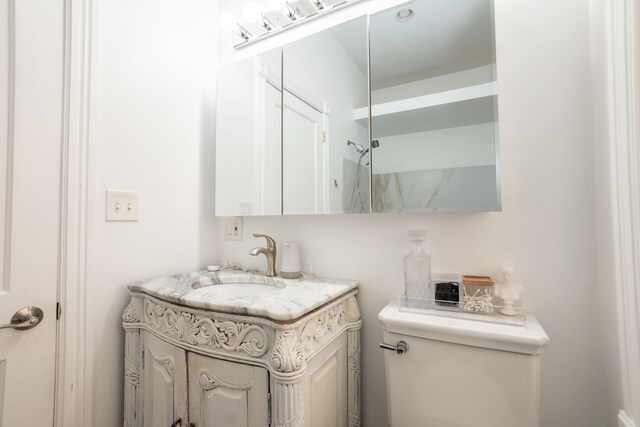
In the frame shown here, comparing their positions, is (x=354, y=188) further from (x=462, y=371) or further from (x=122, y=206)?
(x=122, y=206)

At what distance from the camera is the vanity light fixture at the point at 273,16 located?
1161 millimetres

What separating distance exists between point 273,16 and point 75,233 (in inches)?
46.8

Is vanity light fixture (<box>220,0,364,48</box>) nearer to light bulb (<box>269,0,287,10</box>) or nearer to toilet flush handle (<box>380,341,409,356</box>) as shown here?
light bulb (<box>269,0,287,10</box>)

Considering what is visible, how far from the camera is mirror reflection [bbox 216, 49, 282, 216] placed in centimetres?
119

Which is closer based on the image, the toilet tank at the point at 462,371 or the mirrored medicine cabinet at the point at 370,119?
the toilet tank at the point at 462,371

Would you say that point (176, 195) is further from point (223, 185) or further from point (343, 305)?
point (343, 305)

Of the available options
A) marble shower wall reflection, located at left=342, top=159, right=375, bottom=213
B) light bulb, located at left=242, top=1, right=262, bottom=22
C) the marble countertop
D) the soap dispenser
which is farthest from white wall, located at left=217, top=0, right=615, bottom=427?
light bulb, located at left=242, top=1, right=262, bottom=22

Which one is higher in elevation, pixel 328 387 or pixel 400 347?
pixel 400 347

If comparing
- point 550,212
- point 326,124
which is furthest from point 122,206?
point 550,212

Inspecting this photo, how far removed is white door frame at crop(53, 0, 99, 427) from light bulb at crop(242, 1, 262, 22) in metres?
0.58

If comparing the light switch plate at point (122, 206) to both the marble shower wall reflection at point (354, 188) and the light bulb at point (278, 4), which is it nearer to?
the marble shower wall reflection at point (354, 188)

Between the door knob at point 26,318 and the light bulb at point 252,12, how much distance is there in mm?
1351

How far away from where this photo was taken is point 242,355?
0.71 meters

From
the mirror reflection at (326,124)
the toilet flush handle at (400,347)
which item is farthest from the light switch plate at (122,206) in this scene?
the toilet flush handle at (400,347)
